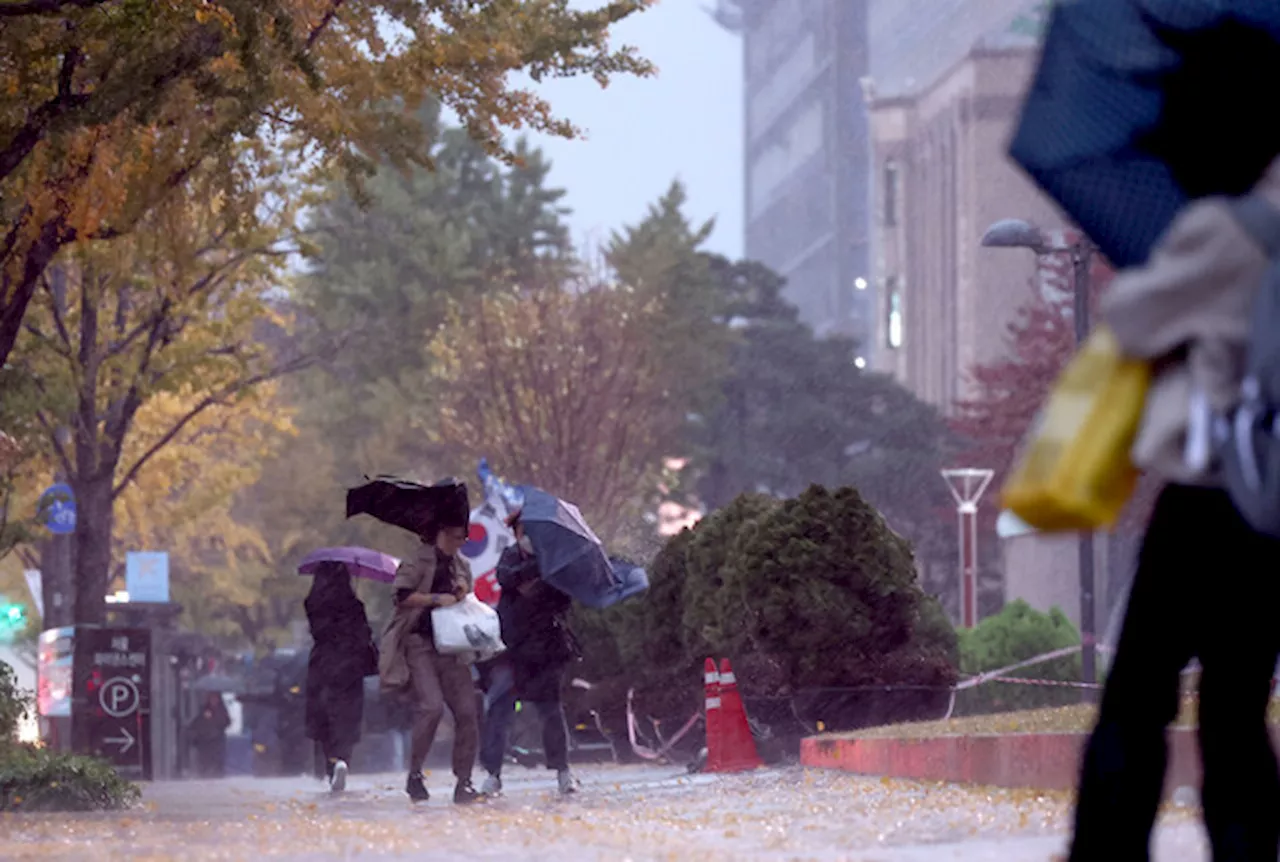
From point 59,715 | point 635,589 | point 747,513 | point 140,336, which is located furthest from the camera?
point 140,336

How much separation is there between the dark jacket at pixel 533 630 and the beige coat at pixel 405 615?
1.48ft

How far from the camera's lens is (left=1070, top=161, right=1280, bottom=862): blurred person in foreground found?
161 inches

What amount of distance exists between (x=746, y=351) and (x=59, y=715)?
153 feet

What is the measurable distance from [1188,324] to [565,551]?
10.6 m

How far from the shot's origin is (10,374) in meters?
19.0

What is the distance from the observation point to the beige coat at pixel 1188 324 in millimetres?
4055

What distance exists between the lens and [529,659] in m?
14.1

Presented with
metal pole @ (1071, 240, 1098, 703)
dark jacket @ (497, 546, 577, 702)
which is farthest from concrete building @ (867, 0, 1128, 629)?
dark jacket @ (497, 546, 577, 702)

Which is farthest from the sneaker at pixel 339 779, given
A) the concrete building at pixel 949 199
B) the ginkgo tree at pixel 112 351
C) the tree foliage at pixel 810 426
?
the concrete building at pixel 949 199

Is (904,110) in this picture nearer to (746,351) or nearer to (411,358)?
(746,351)

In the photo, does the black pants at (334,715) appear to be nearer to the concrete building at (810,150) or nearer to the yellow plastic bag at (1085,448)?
the yellow plastic bag at (1085,448)

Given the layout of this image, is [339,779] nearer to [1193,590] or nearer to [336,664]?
[336,664]

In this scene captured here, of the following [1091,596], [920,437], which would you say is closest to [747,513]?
[1091,596]

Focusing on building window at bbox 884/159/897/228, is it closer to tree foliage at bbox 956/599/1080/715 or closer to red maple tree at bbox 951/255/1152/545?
red maple tree at bbox 951/255/1152/545
